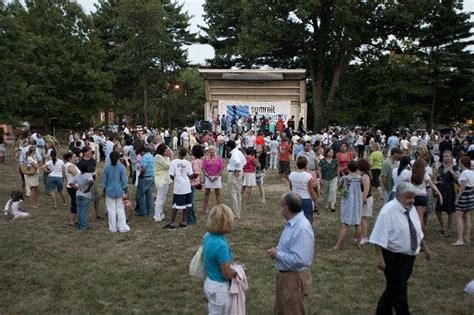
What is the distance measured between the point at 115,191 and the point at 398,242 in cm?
624

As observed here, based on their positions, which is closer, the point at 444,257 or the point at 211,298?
the point at 211,298

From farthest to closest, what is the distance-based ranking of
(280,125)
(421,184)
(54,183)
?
(280,125)
(54,183)
(421,184)

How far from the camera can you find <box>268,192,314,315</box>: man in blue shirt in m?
4.63

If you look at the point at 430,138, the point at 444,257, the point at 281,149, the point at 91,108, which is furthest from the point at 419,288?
the point at 91,108

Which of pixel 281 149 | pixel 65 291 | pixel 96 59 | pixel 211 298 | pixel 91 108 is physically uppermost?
pixel 96 59

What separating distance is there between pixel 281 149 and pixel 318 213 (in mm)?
4741

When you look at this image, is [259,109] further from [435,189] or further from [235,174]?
[435,189]

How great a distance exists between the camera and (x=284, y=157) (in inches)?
669

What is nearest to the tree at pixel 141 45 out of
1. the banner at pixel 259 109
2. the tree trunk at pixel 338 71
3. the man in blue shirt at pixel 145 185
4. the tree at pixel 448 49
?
the banner at pixel 259 109

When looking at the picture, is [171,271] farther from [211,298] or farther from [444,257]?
[444,257]

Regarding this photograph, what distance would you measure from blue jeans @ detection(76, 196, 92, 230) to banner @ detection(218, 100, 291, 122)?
2263 centimetres

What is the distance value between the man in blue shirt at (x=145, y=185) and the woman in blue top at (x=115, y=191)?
1013 mm

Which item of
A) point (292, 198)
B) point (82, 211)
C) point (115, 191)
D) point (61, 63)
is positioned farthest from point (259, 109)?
point (292, 198)

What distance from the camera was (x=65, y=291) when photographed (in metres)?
6.89
